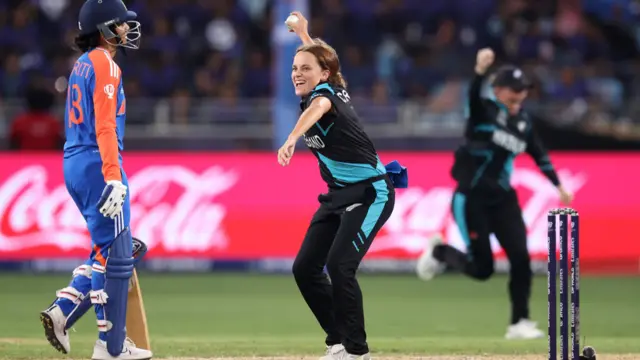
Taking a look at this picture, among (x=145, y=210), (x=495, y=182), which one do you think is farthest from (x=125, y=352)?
(x=145, y=210)

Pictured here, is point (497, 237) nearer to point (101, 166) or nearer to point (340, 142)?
point (340, 142)

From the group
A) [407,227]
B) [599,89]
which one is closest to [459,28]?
[599,89]

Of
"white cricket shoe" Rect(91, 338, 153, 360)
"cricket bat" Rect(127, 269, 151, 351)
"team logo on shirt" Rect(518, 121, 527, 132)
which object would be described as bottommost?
"white cricket shoe" Rect(91, 338, 153, 360)

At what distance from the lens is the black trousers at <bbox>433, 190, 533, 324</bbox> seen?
10.7 meters

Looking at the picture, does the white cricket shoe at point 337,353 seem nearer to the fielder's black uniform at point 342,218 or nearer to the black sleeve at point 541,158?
the fielder's black uniform at point 342,218

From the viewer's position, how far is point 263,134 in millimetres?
18312

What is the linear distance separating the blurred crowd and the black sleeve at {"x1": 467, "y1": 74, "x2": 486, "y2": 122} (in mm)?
7892

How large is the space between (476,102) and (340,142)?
11.3 feet

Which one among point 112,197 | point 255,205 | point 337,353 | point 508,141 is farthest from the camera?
point 255,205


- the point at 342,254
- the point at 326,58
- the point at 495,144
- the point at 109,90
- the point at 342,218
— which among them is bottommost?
the point at 342,254

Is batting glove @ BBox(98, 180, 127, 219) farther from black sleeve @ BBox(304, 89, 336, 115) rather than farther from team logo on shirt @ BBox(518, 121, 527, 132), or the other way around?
team logo on shirt @ BBox(518, 121, 527, 132)

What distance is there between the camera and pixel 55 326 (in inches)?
300

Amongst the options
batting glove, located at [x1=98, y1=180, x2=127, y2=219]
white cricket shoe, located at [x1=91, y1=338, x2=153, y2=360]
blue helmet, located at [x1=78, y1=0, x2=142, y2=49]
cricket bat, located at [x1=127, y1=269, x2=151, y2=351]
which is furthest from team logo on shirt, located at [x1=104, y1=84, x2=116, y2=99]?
white cricket shoe, located at [x1=91, y1=338, x2=153, y2=360]

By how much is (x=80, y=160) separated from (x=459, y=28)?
1472cm
